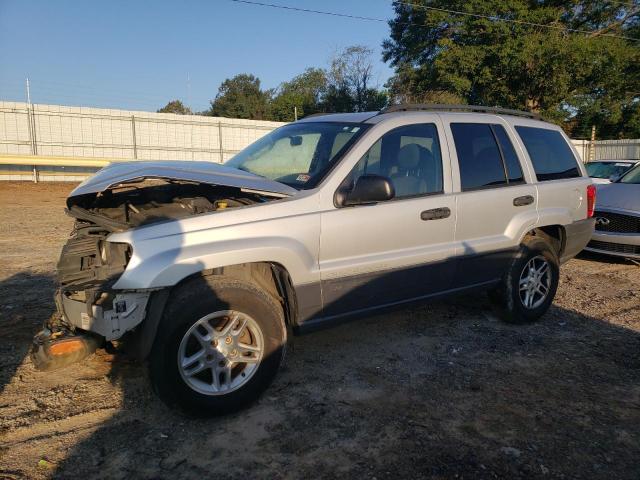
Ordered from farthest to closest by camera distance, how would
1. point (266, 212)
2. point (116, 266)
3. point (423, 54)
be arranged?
1. point (423, 54)
2. point (266, 212)
3. point (116, 266)

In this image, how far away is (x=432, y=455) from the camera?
2.85 metres

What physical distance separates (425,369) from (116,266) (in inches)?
95.5

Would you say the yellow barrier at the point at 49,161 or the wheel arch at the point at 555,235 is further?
the yellow barrier at the point at 49,161

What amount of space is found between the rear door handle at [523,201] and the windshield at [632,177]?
4890 millimetres

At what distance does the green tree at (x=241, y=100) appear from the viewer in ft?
197

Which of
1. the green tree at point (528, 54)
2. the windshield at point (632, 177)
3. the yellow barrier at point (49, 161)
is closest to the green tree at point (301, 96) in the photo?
the green tree at point (528, 54)

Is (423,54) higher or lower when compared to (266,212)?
higher

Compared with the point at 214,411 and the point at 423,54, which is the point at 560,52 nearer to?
the point at 423,54

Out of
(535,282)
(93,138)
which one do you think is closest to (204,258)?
(535,282)

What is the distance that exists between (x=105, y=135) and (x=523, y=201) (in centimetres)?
1959

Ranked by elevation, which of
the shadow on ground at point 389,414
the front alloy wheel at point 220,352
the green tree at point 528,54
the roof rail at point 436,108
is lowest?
the shadow on ground at point 389,414

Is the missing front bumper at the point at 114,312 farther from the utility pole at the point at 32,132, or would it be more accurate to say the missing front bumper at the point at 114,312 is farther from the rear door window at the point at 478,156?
the utility pole at the point at 32,132

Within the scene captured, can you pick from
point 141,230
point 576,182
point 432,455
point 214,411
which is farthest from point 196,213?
point 576,182

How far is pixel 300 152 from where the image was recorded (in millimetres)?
4277
